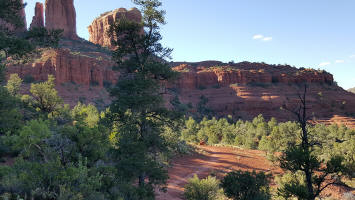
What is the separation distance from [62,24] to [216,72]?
5471cm

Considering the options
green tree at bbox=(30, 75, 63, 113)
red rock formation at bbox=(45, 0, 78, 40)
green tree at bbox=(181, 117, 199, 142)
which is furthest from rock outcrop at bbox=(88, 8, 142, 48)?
green tree at bbox=(30, 75, 63, 113)

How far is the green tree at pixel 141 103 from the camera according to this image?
869 centimetres

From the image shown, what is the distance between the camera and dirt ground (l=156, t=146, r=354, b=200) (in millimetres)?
15134

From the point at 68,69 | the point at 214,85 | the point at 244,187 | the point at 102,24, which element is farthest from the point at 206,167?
the point at 102,24

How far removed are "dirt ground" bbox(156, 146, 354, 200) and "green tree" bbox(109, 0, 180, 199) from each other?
182 inches

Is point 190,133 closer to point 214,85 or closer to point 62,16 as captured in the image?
point 214,85

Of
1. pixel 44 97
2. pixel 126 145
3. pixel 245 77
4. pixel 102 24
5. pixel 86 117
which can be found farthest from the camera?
pixel 102 24

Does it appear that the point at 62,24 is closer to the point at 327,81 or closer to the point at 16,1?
the point at 16,1

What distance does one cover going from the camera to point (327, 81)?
84.2 meters

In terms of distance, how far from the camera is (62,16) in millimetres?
75438

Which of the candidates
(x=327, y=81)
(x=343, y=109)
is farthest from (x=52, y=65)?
(x=327, y=81)

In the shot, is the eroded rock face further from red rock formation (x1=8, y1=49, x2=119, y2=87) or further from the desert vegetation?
the desert vegetation

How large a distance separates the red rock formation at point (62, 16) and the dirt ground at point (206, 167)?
66062 millimetres

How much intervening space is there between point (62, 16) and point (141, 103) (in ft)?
263
